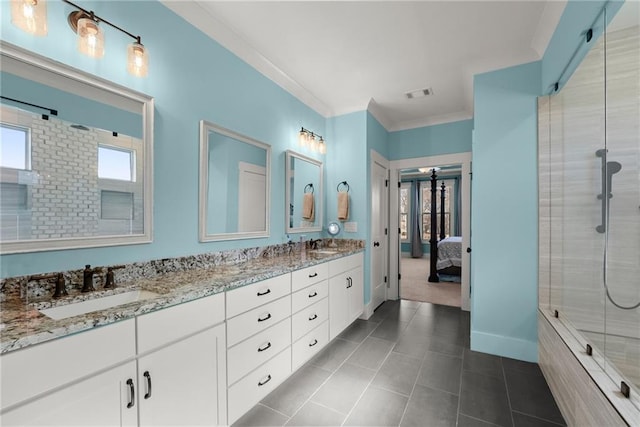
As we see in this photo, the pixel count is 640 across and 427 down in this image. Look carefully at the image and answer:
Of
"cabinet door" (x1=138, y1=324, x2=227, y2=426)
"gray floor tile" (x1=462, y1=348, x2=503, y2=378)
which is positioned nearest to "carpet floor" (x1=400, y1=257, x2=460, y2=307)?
"gray floor tile" (x1=462, y1=348, x2=503, y2=378)

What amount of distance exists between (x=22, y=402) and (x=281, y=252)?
6.82 ft

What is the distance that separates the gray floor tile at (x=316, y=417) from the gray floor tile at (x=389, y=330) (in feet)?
4.18

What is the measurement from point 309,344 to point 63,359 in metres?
1.72

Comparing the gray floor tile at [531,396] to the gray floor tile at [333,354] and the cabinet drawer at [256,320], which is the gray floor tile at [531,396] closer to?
the gray floor tile at [333,354]

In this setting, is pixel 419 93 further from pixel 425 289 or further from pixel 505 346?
pixel 425 289

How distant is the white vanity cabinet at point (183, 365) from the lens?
119 centimetres

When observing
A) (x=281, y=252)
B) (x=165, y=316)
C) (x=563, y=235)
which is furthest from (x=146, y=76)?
(x=563, y=235)

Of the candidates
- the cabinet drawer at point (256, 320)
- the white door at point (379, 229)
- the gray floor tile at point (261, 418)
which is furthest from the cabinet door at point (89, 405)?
the white door at point (379, 229)

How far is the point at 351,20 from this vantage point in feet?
6.80

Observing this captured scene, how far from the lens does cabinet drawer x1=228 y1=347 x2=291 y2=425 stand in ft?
5.30

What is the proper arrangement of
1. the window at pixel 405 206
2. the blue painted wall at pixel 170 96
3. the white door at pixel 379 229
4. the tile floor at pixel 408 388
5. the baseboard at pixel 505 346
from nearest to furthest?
the blue painted wall at pixel 170 96, the tile floor at pixel 408 388, the baseboard at pixel 505 346, the white door at pixel 379 229, the window at pixel 405 206

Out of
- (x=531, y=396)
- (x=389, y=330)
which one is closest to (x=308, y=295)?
(x=389, y=330)

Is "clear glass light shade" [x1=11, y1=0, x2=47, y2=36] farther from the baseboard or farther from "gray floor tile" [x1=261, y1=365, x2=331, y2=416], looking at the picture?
the baseboard

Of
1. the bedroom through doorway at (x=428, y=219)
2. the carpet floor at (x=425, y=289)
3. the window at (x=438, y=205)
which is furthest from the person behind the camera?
the window at (x=438, y=205)
